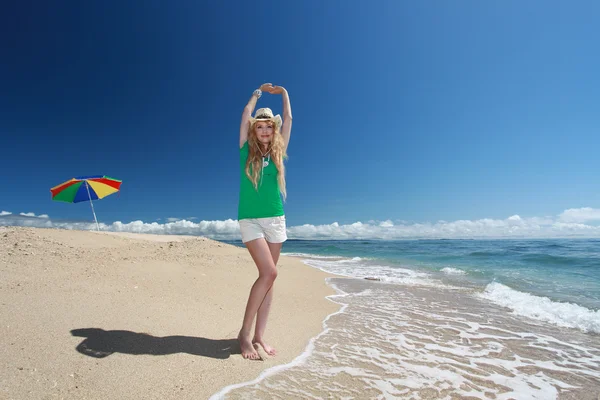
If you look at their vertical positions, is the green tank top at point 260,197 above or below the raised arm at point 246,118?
below

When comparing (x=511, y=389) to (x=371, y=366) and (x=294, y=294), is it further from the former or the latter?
(x=294, y=294)

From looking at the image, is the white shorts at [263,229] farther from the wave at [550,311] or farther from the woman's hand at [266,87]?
the wave at [550,311]

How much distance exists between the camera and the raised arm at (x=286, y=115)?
132 inches

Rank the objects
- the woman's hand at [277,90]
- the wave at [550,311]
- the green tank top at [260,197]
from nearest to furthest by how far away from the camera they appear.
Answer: the green tank top at [260,197] → the woman's hand at [277,90] → the wave at [550,311]

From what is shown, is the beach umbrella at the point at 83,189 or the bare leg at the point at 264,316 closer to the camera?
the bare leg at the point at 264,316

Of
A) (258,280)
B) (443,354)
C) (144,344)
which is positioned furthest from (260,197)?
(443,354)

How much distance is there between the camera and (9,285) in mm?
4148

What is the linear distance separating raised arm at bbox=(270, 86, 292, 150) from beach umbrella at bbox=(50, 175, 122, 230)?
1556 cm

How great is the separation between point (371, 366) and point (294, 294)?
11.8 ft

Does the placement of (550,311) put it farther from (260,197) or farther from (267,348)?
(260,197)

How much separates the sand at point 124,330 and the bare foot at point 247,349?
6 centimetres

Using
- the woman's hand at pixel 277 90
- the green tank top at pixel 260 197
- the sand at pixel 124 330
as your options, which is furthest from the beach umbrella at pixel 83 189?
the green tank top at pixel 260 197

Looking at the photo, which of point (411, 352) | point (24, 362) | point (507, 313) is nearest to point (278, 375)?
point (411, 352)

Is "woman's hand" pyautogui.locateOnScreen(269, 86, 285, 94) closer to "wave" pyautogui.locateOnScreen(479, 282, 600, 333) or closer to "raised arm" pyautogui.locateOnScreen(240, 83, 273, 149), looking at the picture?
"raised arm" pyautogui.locateOnScreen(240, 83, 273, 149)
